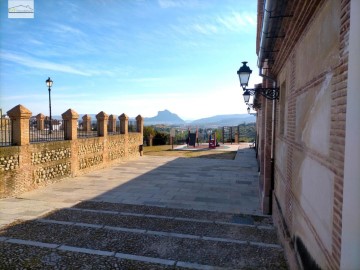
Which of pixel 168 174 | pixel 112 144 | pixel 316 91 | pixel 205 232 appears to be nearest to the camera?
pixel 316 91

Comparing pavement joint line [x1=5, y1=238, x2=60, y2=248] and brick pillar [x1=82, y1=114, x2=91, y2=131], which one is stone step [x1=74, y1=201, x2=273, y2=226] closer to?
pavement joint line [x1=5, y1=238, x2=60, y2=248]

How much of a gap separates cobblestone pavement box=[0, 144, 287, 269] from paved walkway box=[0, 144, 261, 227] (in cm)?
3

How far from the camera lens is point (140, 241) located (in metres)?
6.07

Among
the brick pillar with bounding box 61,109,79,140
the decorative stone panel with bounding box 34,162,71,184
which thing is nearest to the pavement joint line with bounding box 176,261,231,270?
the decorative stone panel with bounding box 34,162,71,184

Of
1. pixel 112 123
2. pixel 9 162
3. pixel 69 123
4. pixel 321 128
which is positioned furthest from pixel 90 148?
pixel 321 128

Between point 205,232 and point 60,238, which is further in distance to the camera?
point 205,232

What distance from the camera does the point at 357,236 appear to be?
6.90ft

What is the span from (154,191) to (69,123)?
5.44 m

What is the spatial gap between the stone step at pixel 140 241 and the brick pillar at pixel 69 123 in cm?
582

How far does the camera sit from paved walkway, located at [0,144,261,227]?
339 inches

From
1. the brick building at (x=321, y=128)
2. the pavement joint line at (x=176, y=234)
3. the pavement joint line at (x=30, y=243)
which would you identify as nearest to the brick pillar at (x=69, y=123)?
the pavement joint line at (x=30, y=243)

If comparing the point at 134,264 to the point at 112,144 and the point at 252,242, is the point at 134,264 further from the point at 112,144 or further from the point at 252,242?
the point at 112,144

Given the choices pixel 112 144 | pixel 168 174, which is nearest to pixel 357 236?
pixel 168 174

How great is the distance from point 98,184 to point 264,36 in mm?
9311
